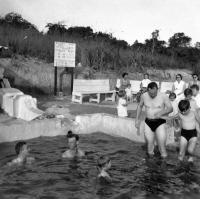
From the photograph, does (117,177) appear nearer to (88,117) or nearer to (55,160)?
(55,160)

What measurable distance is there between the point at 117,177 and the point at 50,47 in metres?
14.2

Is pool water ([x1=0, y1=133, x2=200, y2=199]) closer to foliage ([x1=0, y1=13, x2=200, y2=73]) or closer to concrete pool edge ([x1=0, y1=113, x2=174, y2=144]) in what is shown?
concrete pool edge ([x1=0, y1=113, x2=174, y2=144])

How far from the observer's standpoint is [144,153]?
846 cm

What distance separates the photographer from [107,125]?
10.2 meters

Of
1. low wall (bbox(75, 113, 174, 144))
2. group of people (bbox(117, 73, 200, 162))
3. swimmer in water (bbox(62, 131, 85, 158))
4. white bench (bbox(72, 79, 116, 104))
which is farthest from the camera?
white bench (bbox(72, 79, 116, 104))

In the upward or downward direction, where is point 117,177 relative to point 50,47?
downward

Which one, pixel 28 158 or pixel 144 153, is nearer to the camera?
pixel 28 158

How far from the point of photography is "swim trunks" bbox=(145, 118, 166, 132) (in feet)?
25.0

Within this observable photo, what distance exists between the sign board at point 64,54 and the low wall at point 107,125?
560 centimetres

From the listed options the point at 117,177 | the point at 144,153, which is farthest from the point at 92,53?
the point at 117,177

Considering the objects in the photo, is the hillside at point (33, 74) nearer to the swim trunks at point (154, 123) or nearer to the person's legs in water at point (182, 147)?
the swim trunks at point (154, 123)

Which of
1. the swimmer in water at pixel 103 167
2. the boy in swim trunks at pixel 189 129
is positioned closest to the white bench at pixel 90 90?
the boy in swim trunks at pixel 189 129

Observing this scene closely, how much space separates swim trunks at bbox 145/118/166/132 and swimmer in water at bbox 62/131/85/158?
156 centimetres

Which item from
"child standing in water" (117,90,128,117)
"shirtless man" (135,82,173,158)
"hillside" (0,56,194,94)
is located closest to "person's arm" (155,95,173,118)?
"shirtless man" (135,82,173,158)
